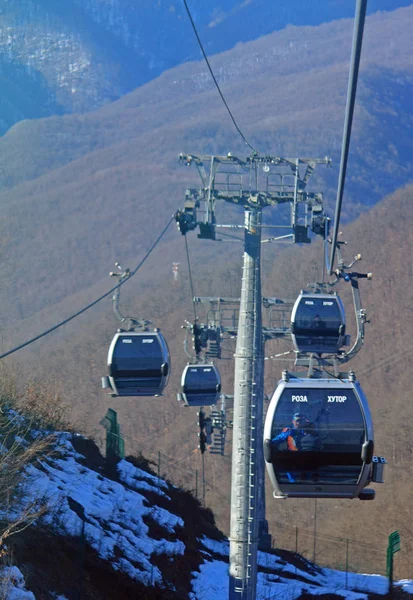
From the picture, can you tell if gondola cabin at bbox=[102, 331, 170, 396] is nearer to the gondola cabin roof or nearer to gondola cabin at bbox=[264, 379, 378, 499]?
the gondola cabin roof

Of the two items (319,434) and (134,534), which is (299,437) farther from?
(134,534)

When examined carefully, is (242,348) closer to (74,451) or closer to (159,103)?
(74,451)

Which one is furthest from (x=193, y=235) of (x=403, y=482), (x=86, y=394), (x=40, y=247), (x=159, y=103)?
(x=159, y=103)

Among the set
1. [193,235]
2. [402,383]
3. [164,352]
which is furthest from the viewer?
[193,235]

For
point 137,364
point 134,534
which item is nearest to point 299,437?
point 134,534

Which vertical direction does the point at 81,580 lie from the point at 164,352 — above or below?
below

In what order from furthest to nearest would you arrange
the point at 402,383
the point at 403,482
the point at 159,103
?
the point at 159,103
the point at 402,383
the point at 403,482

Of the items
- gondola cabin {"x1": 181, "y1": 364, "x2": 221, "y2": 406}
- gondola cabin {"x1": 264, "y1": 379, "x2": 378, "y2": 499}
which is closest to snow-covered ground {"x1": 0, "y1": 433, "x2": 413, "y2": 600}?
gondola cabin {"x1": 181, "y1": 364, "x2": 221, "y2": 406}
